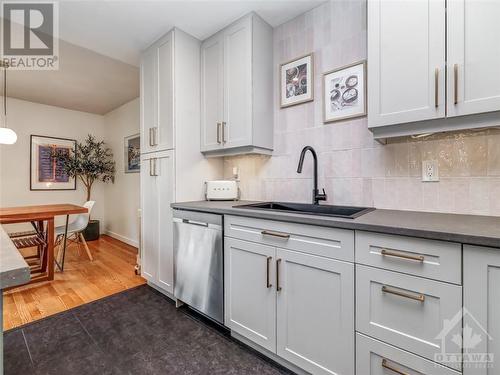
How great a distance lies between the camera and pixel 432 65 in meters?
1.18

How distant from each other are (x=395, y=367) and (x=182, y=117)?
7.36ft

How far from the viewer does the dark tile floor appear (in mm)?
1440

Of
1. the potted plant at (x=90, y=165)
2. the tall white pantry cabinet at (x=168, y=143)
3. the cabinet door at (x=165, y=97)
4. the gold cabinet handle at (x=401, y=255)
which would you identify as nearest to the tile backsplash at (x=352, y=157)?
the tall white pantry cabinet at (x=168, y=143)

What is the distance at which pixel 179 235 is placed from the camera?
6.77ft

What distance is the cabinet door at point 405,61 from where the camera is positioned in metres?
1.17

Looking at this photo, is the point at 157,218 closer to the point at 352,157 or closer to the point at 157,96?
the point at 157,96

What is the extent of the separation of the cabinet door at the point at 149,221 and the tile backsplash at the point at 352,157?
2.96 feet

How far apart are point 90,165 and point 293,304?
4.70 meters

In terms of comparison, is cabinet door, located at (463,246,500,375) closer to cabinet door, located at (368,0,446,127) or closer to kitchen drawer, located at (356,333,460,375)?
kitchen drawer, located at (356,333,460,375)

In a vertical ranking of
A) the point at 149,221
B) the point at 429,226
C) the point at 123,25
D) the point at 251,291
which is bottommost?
the point at 251,291

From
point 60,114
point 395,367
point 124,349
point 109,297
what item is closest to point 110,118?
point 60,114

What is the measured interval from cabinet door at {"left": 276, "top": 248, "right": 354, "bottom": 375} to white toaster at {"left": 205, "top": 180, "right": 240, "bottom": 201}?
38.6 inches

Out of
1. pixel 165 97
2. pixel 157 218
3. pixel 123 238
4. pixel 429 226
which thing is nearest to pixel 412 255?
pixel 429 226

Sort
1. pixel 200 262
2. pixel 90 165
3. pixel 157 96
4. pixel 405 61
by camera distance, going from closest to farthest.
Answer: pixel 405 61, pixel 200 262, pixel 157 96, pixel 90 165
